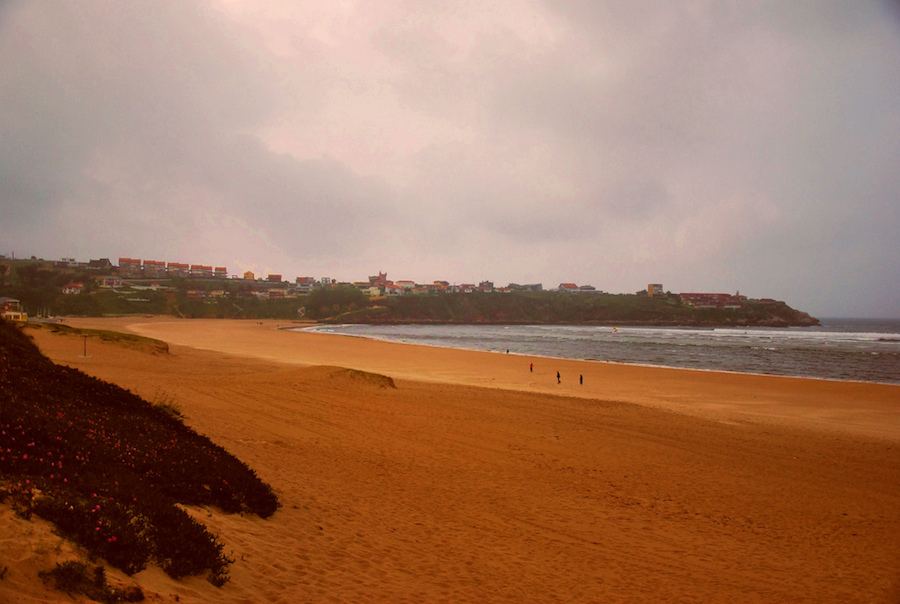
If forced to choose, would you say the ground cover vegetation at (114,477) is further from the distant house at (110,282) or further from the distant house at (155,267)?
the distant house at (155,267)

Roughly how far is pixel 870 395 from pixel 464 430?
2395 centimetres

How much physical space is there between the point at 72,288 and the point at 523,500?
12046 centimetres

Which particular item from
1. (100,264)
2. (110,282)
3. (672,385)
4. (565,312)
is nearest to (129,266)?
(100,264)

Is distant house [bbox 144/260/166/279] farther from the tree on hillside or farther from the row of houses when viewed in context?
the tree on hillside

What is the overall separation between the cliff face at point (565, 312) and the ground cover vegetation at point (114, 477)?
373ft

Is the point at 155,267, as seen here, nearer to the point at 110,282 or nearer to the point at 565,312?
the point at 110,282

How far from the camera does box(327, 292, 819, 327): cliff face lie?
131m

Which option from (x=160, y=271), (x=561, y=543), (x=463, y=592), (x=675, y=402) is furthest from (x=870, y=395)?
(x=160, y=271)

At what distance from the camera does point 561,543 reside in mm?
7273

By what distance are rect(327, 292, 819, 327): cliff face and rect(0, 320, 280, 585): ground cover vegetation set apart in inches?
4479

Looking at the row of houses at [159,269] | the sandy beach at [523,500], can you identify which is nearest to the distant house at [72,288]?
the row of houses at [159,269]

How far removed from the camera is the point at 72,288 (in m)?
101

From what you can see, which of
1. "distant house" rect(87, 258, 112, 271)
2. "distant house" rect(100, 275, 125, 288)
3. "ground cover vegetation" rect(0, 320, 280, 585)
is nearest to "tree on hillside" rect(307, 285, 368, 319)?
"distant house" rect(100, 275, 125, 288)

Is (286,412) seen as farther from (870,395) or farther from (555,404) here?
(870,395)
